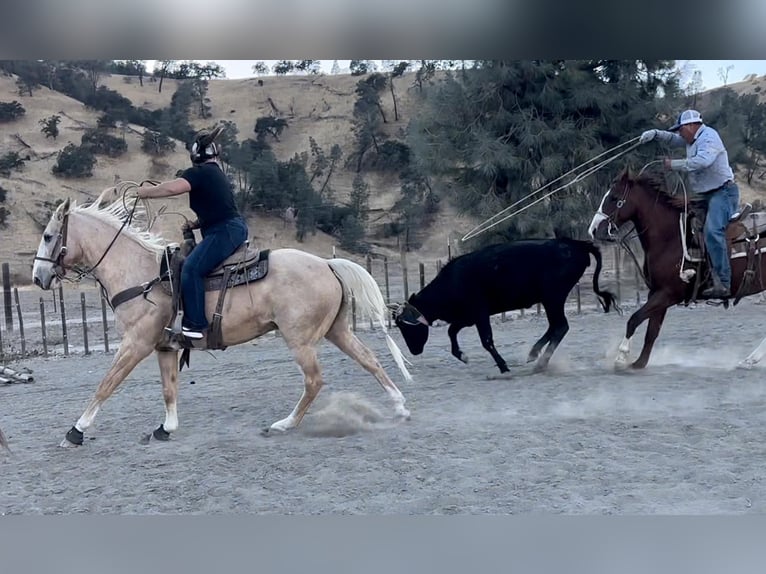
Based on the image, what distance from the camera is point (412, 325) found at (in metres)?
5.85

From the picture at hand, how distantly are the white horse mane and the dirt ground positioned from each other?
3.70 ft

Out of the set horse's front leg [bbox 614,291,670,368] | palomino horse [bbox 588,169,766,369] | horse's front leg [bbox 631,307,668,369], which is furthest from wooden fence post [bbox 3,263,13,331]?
horse's front leg [bbox 631,307,668,369]

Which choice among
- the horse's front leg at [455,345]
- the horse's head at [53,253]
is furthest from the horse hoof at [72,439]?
the horse's front leg at [455,345]

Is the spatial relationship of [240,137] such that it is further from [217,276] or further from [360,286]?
[360,286]

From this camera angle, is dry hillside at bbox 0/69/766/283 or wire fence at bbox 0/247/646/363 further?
wire fence at bbox 0/247/646/363

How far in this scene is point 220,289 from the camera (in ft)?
15.1

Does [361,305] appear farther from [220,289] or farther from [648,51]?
[648,51]

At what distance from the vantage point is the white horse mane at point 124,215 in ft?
15.5

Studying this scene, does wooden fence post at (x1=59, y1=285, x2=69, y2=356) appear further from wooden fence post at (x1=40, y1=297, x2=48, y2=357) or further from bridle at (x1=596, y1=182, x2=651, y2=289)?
bridle at (x1=596, y1=182, x2=651, y2=289)

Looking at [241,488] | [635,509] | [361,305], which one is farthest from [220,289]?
[635,509]

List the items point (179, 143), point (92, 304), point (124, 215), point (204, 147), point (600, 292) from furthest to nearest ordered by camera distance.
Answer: point (92, 304) < point (600, 292) < point (179, 143) < point (124, 215) < point (204, 147)

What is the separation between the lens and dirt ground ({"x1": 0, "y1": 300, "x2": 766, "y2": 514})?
3713 mm

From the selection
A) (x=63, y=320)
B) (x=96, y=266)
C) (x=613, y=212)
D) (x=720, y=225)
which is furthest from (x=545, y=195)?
(x=63, y=320)

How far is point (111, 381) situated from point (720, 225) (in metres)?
4.19
